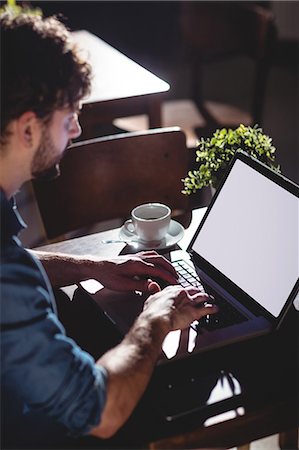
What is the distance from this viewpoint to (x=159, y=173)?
2059mm

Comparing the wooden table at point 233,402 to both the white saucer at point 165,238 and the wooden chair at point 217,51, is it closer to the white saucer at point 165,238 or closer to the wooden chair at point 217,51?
the white saucer at point 165,238

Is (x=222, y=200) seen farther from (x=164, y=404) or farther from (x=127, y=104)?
(x=127, y=104)

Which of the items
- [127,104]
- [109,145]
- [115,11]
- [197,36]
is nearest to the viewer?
[109,145]

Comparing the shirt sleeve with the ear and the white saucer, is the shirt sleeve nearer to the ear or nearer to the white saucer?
the ear

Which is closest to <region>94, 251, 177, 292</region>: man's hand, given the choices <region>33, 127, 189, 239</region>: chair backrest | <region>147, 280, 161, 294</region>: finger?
<region>147, 280, 161, 294</region>: finger

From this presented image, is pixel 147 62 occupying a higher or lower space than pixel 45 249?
lower

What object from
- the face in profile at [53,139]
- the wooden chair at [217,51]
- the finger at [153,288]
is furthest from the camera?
the wooden chair at [217,51]

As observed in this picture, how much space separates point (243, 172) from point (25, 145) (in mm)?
491

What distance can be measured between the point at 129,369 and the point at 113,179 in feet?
3.36

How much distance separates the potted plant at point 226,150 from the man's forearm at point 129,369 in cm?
46

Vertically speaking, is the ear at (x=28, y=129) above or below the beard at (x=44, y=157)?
above

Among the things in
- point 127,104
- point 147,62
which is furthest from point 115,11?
point 127,104

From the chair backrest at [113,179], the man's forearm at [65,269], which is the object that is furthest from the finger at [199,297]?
the chair backrest at [113,179]

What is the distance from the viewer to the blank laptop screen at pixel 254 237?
1.26 meters
